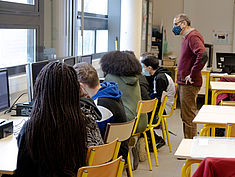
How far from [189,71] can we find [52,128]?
10.2 ft

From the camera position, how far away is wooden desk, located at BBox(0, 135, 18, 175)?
6.48 ft

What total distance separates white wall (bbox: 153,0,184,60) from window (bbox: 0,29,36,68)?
506 cm

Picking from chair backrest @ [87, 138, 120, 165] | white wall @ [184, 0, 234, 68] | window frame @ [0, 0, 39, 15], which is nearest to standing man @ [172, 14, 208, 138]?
window frame @ [0, 0, 39, 15]

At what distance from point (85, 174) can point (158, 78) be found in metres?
3.09

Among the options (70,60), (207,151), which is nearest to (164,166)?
(70,60)

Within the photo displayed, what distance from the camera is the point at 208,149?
2.26 meters

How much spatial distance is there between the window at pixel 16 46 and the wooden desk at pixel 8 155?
1.20m

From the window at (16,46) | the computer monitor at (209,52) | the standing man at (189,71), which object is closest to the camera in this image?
the window at (16,46)

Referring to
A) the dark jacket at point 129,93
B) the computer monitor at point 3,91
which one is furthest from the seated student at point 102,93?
the dark jacket at point 129,93

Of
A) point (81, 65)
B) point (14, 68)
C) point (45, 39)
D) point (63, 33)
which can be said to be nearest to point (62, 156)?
point (81, 65)

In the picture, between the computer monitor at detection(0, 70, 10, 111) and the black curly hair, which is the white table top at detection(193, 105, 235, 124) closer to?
the black curly hair

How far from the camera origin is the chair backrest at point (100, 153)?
2.07 metres

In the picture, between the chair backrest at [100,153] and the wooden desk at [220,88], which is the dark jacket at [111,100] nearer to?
the chair backrest at [100,153]

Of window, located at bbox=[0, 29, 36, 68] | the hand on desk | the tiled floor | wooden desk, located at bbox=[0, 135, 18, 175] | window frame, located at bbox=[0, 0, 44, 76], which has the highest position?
window frame, located at bbox=[0, 0, 44, 76]
